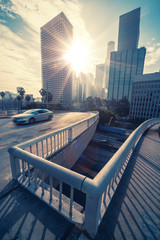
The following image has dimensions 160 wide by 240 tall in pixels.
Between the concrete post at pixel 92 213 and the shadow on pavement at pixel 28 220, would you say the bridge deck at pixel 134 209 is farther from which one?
the shadow on pavement at pixel 28 220

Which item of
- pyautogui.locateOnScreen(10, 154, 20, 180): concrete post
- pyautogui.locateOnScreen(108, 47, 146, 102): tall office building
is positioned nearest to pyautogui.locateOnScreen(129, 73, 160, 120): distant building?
pyautogui.locateOnScreen(108, 47, 146, 102): tall office building

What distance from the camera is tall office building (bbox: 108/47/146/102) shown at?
4392 inches

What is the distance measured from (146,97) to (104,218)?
3318 inches

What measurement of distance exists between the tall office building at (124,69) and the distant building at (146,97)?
130ft

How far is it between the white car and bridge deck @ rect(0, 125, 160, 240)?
861 cm

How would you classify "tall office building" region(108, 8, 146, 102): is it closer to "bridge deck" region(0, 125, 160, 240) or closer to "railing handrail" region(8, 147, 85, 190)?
"bridge deck" region(0, 125, 160, 240)

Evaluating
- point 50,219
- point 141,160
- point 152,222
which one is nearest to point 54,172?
point 50,219

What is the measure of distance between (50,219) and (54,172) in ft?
2.86

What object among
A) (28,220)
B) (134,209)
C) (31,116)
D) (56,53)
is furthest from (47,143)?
(56,53)

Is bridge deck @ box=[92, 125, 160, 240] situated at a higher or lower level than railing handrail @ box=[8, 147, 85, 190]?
lower

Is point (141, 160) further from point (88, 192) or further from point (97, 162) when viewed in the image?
point (97, 162)

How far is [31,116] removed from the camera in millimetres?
10359

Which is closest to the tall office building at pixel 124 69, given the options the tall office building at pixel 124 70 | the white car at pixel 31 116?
the tall office building at pixel 124 70

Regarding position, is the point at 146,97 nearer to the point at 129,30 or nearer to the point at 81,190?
the point at 81,190
